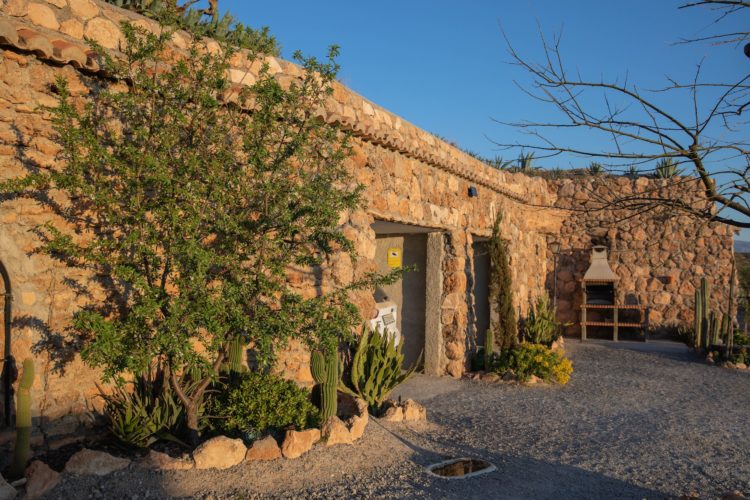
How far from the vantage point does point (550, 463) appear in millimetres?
4922

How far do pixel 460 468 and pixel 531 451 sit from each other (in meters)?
0.90

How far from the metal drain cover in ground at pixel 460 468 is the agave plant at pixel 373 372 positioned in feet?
4.50

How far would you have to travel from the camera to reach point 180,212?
4.41 m

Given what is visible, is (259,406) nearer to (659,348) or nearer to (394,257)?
(394,257)

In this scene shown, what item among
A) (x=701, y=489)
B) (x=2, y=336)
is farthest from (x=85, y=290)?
(x=701, y=489)

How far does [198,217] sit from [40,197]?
112 centimetres

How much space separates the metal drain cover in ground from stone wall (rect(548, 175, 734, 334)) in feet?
31.7

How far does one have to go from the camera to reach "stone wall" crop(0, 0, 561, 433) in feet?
13.4

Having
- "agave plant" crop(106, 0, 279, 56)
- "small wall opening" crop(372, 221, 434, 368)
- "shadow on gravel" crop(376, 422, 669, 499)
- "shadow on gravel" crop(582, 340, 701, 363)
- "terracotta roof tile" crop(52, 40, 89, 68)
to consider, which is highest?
"agave plant" crop(106, 0, 279, 56)

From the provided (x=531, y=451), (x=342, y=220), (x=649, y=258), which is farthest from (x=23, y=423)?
(x=649, y=258)

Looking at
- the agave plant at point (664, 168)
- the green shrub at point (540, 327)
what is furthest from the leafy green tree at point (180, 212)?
the green shrub at point (540, 327)

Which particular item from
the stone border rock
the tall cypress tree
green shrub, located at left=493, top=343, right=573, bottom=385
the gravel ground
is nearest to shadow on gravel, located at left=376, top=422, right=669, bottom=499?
the gravel ground

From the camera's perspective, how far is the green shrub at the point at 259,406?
4.62 metres

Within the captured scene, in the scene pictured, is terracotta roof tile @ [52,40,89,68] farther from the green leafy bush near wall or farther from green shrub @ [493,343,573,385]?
green shrub @ [493,343,573,385]
